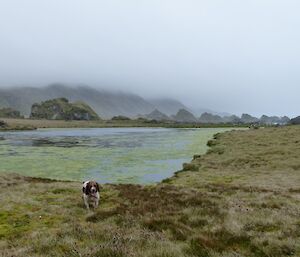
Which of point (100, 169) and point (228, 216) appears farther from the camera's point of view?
point (100, 169)

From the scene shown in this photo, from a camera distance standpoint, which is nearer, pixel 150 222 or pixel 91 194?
pixel 150 222

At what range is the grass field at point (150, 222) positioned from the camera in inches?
428

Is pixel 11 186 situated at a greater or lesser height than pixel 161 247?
lesser

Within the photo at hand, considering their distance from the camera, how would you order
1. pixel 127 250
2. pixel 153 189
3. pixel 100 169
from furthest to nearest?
pixel 100 169 < pixel 153 189 < pixel 127 250

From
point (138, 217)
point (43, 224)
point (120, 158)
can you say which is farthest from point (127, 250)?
point (120, 158)

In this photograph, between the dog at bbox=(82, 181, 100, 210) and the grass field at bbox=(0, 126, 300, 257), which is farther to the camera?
the dog at bbox=(82, 181, 100, 210)

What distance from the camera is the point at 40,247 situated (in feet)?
37.7

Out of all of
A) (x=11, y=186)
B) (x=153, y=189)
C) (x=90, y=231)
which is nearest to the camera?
(x=90, y=231)

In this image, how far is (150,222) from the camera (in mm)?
14219

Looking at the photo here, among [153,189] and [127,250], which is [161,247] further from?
[153,189]

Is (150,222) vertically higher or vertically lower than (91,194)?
higher

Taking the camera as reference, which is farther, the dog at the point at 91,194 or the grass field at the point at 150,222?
the dog at the point at 91,194

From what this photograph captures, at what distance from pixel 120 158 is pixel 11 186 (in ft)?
88.0

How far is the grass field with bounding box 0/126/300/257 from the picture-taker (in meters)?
10.9
